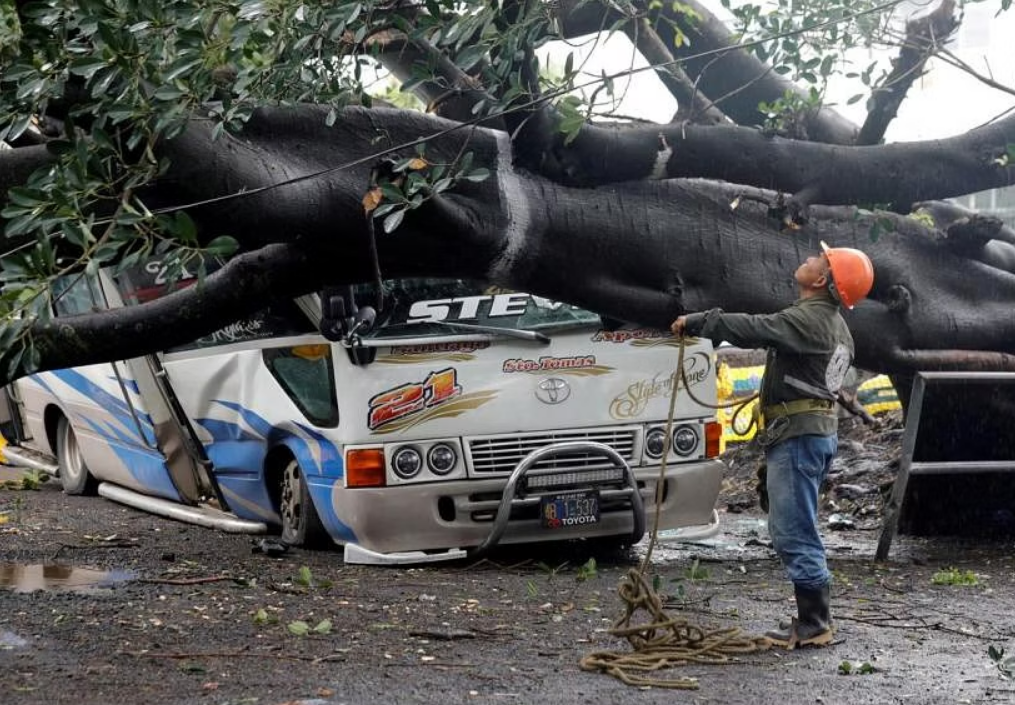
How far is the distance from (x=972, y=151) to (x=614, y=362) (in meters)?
2.39

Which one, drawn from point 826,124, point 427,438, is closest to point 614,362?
point 427,438

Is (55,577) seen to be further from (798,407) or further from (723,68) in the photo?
(723,68)

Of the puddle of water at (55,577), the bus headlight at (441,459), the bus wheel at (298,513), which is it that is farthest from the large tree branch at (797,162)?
the puddle of water at (55,577)

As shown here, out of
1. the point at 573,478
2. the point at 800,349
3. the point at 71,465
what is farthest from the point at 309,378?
the point at 71,465

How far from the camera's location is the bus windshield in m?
8.89

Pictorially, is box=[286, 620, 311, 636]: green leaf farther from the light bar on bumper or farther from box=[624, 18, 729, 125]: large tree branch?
box=[624, 18, 729, 125]: large tree branch

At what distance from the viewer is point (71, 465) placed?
42.4ft

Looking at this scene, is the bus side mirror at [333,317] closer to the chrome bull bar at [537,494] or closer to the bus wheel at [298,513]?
the bus wheel at [298,513]

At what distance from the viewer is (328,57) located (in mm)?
6281

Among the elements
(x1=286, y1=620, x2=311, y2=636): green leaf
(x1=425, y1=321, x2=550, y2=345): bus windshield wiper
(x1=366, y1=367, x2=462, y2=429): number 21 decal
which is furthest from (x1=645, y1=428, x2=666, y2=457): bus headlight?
(x1=286, y1=620, x2=311, y2=636): green leaf

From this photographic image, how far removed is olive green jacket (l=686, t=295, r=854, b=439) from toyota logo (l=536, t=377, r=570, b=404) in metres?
2.25

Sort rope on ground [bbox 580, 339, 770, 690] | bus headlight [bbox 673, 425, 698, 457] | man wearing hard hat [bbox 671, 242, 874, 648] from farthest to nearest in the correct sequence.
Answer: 1. bus headlight [bbox 673, 425, 698, 457]
2. man wearing hard hat [bbox 671, 242, 874, 648]
3. rope on ground [bbox 580, 339, 770, 690]

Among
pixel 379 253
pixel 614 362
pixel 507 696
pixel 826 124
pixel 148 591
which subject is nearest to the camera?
pixel 507 696

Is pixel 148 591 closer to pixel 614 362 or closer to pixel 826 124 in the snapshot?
pixel 614 362
